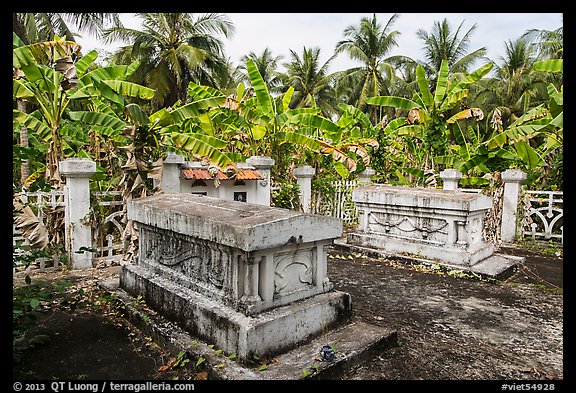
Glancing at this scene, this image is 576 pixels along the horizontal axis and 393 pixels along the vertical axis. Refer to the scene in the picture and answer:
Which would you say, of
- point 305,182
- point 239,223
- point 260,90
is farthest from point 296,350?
point 305,182

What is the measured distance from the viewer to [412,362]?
11.2 feet

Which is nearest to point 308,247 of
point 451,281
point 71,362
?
point 71,362

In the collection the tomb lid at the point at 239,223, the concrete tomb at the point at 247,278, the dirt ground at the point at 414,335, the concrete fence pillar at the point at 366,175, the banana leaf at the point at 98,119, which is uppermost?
the banana leaf at the point at 98,119

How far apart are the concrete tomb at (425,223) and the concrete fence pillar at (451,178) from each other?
222 cm

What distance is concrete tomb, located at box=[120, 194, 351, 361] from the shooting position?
130 inches

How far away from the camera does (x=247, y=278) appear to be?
3.39 m

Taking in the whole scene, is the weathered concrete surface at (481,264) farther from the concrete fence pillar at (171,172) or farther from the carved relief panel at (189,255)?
the carved relief panel at (189,255)

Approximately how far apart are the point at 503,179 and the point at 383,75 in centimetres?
1906

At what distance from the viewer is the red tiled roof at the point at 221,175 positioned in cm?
748

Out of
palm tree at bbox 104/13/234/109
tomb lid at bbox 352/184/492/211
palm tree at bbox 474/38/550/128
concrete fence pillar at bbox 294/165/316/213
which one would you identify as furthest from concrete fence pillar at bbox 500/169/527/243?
palm tree at bbox 474/38/550/128

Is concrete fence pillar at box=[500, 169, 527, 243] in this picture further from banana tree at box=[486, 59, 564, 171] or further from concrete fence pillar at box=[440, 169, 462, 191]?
concrete fence pillar at box=[440, 169, 462, 191]

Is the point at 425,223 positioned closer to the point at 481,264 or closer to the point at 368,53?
the point at 481,264

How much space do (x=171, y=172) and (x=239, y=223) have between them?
Result: 12.9 feet

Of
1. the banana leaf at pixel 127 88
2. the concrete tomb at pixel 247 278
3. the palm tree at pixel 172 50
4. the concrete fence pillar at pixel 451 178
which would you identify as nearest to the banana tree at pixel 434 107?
the concrete fence pillar at pixel 451 178
